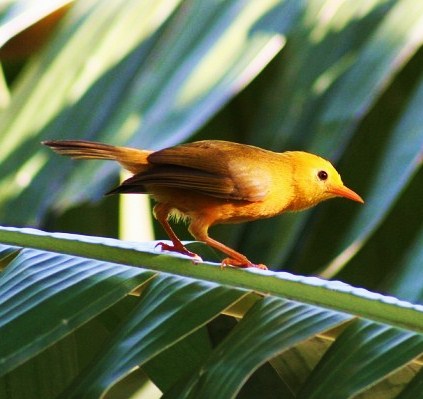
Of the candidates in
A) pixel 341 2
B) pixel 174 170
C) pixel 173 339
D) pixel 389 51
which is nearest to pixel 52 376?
pixel 173 339

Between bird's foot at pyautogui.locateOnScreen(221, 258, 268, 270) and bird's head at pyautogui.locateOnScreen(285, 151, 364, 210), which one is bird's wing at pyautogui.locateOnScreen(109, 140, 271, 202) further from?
bird's foot at pyautogui.locateOnScreen(221, 258, 268, 270)

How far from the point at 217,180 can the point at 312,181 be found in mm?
469

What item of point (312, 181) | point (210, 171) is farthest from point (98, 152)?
point (312, 181)

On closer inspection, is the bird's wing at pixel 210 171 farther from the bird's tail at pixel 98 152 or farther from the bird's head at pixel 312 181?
the bird's head at pixel 312 181

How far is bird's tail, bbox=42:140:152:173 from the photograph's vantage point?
9.05 feet

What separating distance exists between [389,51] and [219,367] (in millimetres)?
1252

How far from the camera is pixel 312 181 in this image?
11.4 feet

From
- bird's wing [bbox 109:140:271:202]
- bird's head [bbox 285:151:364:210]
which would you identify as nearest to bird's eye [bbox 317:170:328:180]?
bird's head [bbox 285:151:364:210]

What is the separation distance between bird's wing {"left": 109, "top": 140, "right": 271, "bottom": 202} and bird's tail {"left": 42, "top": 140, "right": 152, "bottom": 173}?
5 centimetres

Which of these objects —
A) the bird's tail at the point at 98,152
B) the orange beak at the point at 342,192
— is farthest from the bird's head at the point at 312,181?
the bird's tail at the point at 98,152

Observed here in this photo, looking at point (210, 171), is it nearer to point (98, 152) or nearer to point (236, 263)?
point (98, 152)

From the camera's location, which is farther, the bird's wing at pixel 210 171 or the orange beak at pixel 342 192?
the orange beak at pixel 342 192

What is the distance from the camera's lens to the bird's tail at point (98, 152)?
2760mm

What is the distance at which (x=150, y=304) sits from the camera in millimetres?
2061
